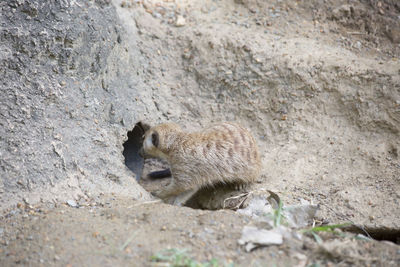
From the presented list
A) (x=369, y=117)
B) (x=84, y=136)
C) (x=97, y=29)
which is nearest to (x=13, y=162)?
(x=84, y=136)

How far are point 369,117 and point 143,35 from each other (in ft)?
8.24

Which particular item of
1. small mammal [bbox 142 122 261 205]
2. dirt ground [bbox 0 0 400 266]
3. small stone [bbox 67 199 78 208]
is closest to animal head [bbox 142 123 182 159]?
small mammal [bbox 142 122 261 205]

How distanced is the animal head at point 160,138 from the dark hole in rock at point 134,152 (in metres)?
0.47

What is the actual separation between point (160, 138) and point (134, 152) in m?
0.91

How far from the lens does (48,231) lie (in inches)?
106

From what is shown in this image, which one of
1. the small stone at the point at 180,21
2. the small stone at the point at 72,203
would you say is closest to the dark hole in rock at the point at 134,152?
the small stone at the point at 180,21

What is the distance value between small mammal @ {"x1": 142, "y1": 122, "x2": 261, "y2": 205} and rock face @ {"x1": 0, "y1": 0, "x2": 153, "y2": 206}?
0.47 m

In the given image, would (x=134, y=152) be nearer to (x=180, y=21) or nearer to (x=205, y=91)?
(x=205, y=91)

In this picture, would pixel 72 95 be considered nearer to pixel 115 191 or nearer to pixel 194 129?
pixel 115 191

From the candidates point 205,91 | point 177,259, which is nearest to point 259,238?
point 177,259

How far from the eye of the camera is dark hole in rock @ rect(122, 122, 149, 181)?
4.88m

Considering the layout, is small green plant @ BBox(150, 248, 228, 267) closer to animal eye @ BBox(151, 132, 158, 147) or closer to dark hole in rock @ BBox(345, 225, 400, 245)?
dark hole in rock @ BBox(345, 225, 400, 245)

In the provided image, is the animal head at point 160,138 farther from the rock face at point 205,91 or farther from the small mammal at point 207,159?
the rock face at point 205,91

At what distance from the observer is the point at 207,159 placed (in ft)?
13.1
